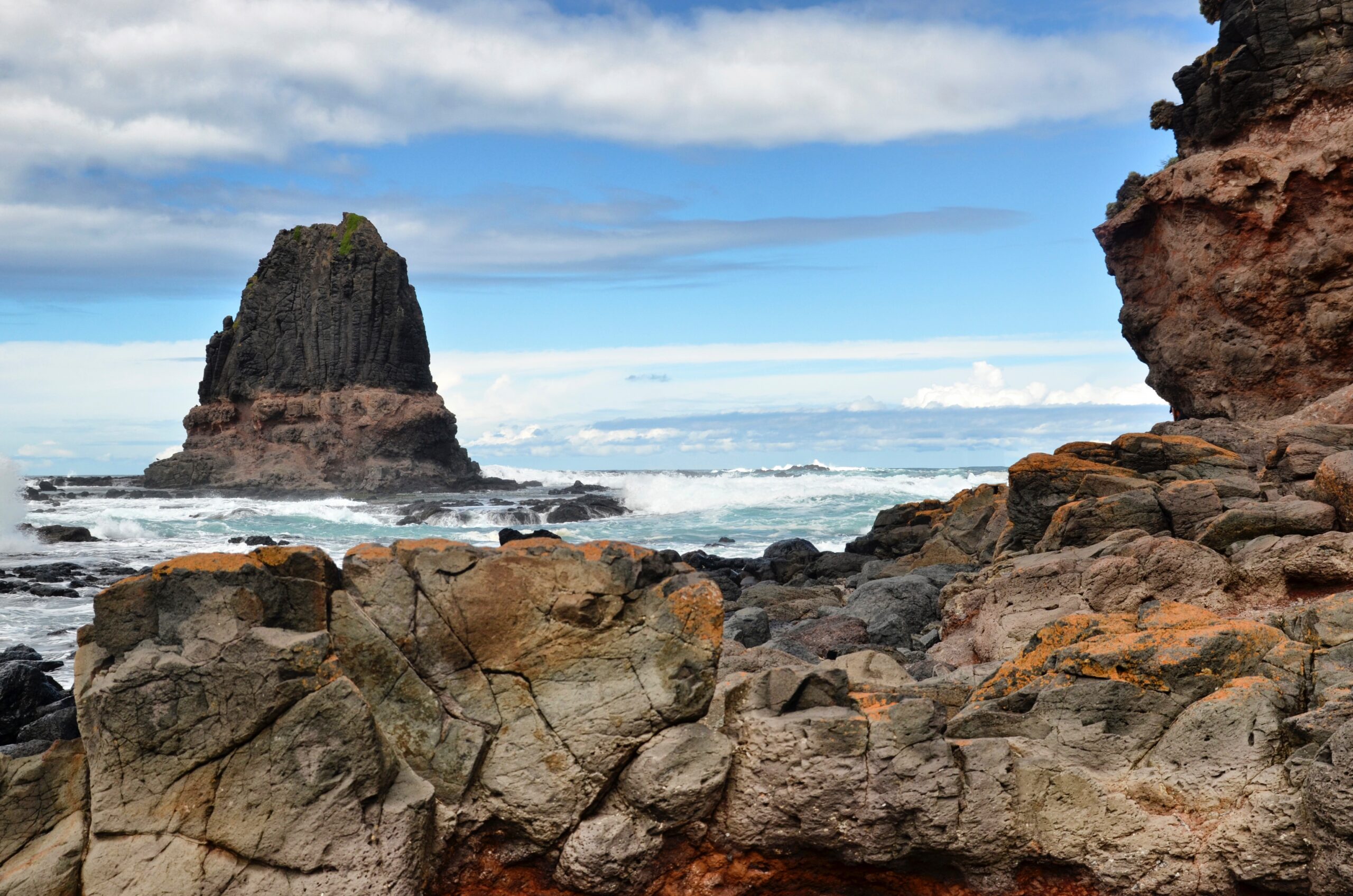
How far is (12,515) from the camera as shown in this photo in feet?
104

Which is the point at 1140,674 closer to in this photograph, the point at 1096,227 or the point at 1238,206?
the point at 1238,206

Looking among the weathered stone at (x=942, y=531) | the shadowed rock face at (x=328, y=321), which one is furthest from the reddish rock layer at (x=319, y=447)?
the weathered stone at (x=942, y=531)

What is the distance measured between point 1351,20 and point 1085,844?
1841 cm

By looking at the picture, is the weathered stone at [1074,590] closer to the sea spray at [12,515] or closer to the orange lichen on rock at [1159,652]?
the orange lichen on rock at [1159,652]

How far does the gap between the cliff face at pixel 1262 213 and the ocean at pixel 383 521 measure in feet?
32.8

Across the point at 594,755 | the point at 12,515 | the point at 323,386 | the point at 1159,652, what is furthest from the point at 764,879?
the point at 323,386

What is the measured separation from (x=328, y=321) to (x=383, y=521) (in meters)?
19.9

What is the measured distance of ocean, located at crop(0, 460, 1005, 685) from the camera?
2347 cm

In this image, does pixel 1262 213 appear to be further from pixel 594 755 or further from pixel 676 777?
pixel 594 755

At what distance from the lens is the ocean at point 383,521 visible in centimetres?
2347

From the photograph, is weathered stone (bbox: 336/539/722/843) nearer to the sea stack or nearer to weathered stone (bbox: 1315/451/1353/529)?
weathered stone (bbox: 1315/451/1353/529)

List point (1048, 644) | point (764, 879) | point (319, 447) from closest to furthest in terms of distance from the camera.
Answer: point (764, 879) → point (1048, 644) → point (319, 447)

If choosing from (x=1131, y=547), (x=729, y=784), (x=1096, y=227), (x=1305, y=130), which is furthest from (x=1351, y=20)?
(x=729, y=784)

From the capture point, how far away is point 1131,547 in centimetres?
856
